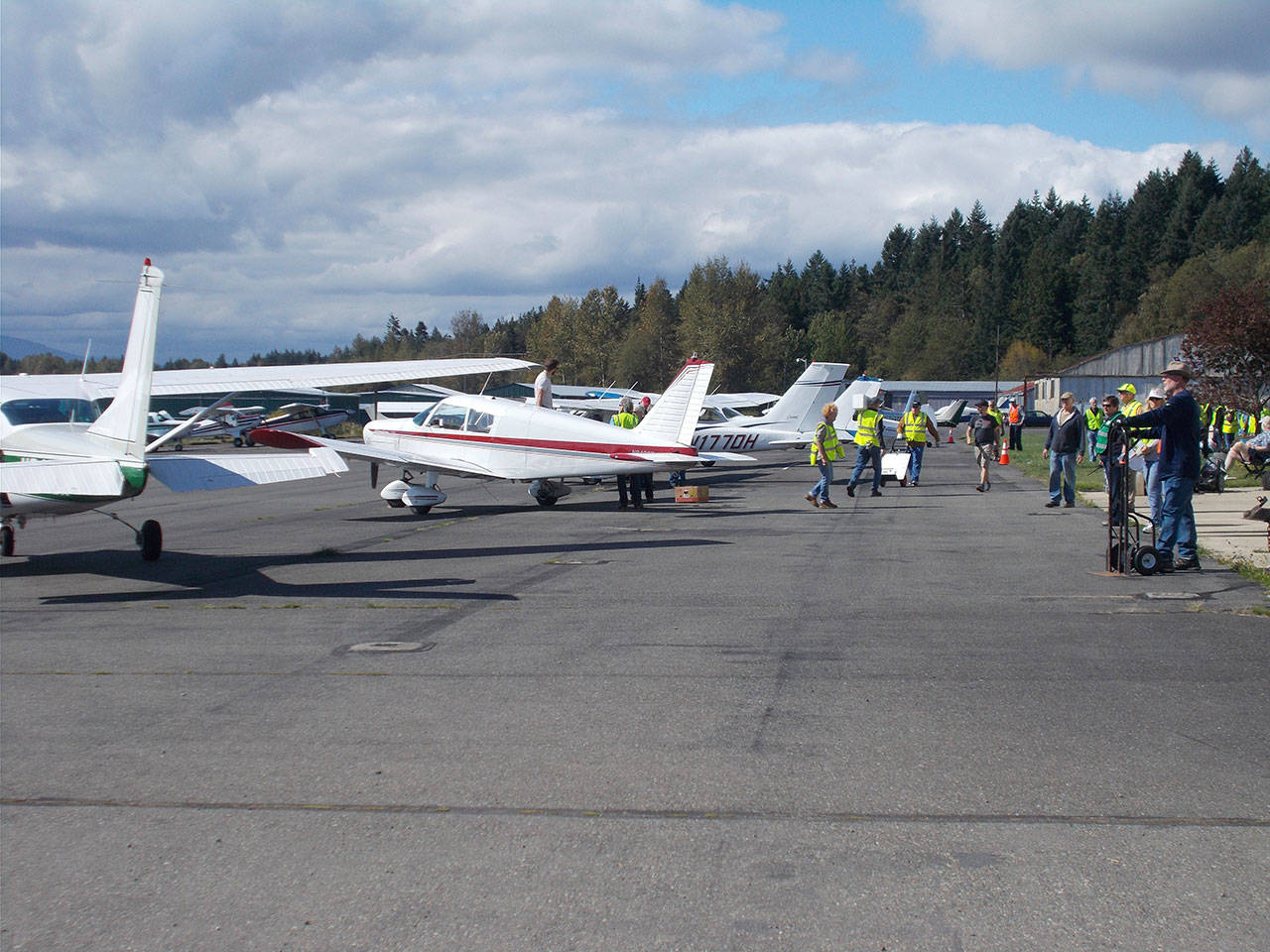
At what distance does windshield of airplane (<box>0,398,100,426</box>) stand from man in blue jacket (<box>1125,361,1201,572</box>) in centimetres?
1119

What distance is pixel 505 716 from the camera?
19.3ft

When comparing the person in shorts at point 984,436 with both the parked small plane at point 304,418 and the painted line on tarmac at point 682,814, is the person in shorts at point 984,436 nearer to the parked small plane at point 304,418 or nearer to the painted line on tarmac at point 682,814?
the painted line on tarmac at point 682,814

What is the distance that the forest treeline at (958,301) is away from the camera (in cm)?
10138

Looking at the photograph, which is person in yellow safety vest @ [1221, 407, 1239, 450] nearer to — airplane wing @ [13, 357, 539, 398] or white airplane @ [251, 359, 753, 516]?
white airplane @ [251, 359, 753, 516]

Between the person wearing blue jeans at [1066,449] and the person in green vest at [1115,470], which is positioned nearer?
the person in green vest at [1115,470]

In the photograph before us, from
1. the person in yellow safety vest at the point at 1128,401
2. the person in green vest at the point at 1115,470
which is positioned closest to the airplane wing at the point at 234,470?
the person in green vest at the point at 1115,470

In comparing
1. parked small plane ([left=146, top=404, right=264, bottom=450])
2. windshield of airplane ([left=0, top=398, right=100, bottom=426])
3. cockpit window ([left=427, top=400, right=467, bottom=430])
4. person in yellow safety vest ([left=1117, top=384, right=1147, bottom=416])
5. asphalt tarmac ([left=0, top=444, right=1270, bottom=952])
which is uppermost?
person in yellow safety vest ([left=1117, top=384, right=1147, bottom=416])

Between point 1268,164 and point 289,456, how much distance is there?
125 metres

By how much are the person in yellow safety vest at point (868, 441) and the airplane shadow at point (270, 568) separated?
24.5 feet

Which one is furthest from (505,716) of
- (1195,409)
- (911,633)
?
(1195,409)

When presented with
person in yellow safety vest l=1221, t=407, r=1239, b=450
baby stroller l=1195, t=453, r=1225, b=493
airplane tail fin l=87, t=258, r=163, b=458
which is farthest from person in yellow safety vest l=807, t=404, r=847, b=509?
person in yellow safety vest l=1221, t=407, r=1239, b=450

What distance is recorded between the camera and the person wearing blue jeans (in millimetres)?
17219

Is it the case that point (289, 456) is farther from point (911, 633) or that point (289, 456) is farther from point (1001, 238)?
point (1001, 238)

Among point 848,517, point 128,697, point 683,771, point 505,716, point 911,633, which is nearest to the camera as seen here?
point 683,771
